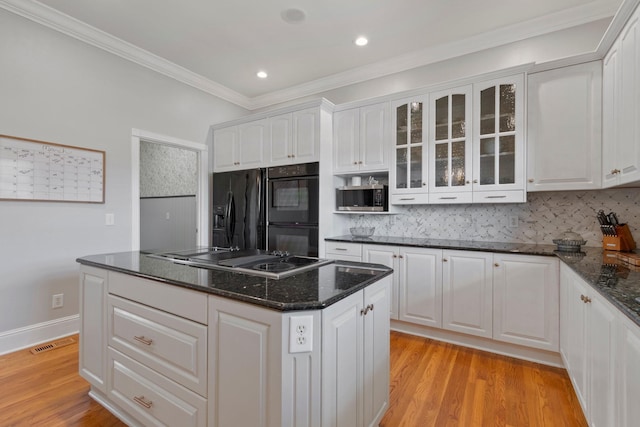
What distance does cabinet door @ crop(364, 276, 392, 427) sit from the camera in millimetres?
1405

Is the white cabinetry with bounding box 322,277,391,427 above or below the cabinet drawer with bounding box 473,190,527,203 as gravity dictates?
below

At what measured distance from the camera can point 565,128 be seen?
240cm

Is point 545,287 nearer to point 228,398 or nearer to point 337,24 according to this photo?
point 228,398

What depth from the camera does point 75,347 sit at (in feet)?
8.48

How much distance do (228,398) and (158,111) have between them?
338 centimetres

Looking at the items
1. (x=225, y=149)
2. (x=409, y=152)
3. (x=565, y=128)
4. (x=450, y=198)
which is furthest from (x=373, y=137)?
(x=225, y=149)

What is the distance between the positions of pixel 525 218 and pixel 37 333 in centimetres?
450

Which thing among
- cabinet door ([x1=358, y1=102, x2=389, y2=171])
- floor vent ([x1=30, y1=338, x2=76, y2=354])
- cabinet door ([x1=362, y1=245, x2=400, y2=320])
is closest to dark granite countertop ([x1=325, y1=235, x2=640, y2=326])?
cabinet door ([x1=362, y1=245, x2=400, y2=320])

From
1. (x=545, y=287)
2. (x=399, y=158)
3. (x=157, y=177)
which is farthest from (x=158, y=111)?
(x=545, y=287)

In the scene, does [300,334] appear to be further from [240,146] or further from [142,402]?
[240,146]

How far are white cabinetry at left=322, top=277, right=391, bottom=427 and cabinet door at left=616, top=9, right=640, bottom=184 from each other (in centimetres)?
160

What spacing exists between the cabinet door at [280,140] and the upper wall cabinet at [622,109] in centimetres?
275

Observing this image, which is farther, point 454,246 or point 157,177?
point 157,177

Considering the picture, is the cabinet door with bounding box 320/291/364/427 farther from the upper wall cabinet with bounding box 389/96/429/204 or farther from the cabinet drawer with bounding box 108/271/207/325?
Result: the upper wall cabinet with bounding box 389/96/429/204
